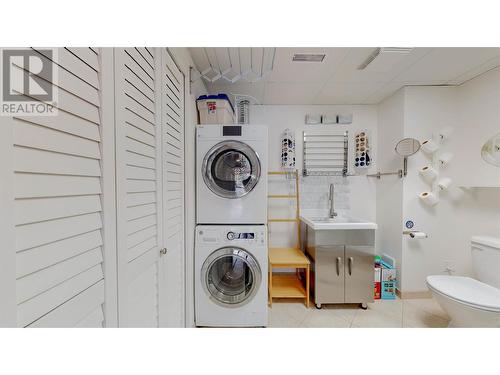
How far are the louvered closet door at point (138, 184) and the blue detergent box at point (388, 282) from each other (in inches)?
96.5

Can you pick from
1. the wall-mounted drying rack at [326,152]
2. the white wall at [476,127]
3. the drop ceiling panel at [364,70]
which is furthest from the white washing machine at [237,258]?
the white wall at [476,127]

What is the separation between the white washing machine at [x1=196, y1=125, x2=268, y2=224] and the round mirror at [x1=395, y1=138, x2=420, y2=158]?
5.27 ft

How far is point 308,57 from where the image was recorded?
1.75 m

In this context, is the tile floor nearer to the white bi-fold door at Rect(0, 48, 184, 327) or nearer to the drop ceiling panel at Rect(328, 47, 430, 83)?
the white bi-fold door at Rect(0, 48, 184, 327)

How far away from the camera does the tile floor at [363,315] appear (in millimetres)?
1966

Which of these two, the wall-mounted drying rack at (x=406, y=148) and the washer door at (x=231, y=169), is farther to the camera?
the wall-mounted drying rack at (x=406, y=148)

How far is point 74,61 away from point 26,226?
0.49m

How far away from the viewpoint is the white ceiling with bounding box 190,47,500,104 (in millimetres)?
1718

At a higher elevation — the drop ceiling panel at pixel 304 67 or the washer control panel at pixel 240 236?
the drop ceiling panel at pixel 304 67

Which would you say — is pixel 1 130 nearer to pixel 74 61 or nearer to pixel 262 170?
pixel 74 61

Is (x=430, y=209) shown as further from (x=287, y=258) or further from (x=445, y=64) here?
(x=287, y=258)

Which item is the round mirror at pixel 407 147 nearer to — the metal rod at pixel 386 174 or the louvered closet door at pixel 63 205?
the metal rod at pixel 386 174

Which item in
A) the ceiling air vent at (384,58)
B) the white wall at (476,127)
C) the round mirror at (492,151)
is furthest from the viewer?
the white wall at (476,127)

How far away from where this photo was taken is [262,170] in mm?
1834
